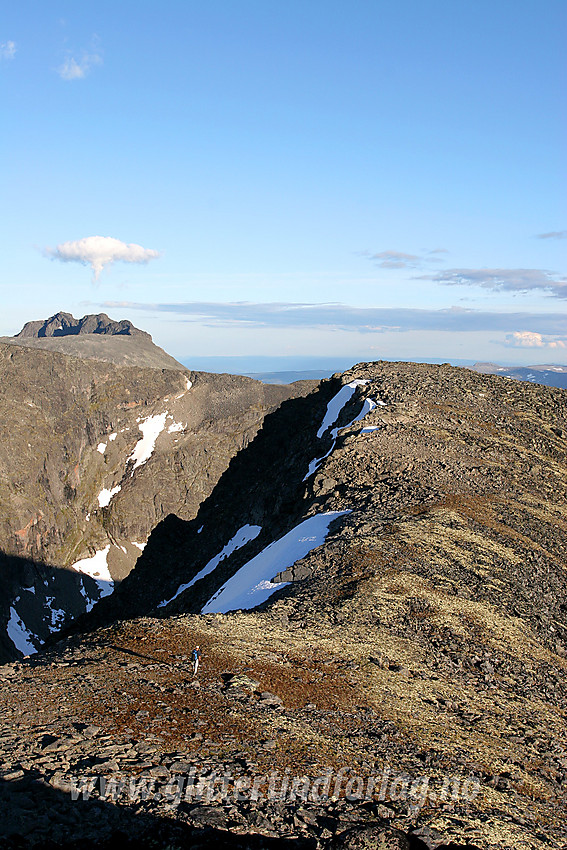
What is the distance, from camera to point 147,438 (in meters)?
145

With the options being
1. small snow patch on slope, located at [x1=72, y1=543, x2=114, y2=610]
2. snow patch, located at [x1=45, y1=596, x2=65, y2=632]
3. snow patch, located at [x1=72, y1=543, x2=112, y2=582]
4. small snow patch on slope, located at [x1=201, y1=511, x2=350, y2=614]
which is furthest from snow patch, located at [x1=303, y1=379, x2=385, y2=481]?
snow patch, located at [x1=72, y1=543, x2=112, y2=582]

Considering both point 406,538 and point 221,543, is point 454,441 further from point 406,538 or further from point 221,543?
point 221,543

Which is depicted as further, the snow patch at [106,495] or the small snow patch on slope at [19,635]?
the snow patch at [106,495]

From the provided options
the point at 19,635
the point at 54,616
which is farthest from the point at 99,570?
the point at 19,635

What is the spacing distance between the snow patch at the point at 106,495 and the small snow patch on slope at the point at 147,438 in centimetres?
613

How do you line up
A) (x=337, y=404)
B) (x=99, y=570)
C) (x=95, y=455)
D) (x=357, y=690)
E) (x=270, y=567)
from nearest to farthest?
(x=357, y=690), (x=270, y=567), (x=337, y=404), (x=99, y=570), (x=95, y=455)

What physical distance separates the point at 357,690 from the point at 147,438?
13239 cm

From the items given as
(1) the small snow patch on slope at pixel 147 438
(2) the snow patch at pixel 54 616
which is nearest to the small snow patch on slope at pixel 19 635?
(2) the snow patch at pixel 54 616

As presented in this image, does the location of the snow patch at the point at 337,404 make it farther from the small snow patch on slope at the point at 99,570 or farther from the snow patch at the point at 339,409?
the small snow patch on slope at the point at 99,570

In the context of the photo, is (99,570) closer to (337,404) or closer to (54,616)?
(54,616)

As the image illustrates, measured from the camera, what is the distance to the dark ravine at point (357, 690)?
1124 centimetres

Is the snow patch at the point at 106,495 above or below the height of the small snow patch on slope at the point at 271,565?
below

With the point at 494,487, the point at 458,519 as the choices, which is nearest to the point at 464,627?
the point at 458,519

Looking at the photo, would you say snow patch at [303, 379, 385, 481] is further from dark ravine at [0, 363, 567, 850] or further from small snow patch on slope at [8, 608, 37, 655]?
small snow patch on slope at [8, 608, 37, 655]
